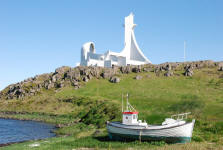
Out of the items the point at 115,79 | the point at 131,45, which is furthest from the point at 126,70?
the point at 131,45

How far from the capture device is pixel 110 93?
72.0 meters

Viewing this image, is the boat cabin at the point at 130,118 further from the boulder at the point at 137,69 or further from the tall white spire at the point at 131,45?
the tall white spire at the point at 131,45

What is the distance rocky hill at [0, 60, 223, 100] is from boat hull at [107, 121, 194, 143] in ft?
180

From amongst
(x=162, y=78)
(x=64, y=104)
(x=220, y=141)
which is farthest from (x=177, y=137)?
(x=162, y=78)

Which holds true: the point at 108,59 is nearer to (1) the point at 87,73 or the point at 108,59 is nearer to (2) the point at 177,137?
(1) the point at 87,73

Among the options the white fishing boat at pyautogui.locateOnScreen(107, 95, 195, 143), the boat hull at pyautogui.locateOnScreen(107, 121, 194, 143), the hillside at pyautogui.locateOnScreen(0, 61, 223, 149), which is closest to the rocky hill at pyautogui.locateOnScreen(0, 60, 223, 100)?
the hillside at pyautogui.locateOnScreen(0, 61, 223, 149)

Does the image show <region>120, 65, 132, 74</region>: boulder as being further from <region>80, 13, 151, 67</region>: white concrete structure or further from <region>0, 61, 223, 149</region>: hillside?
<region>80, 13, 151, 67</region>: white concrete structure

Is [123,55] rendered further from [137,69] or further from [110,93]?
[110,93]

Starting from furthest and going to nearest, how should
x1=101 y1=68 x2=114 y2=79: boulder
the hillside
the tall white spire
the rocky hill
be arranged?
the tall white spire
x1=101 y1=68 x2=114 y2=79: boulder
the rocky hill
the hillside

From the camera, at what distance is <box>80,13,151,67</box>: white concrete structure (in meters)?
101

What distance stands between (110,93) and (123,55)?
3544cm

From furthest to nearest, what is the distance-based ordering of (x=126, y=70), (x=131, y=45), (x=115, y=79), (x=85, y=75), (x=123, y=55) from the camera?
1. (x=131, y=45)
2. (x=123, y=55)
3. (x=126, y=70)
4. (x=85, y=75)
5. (x=115, y=79)

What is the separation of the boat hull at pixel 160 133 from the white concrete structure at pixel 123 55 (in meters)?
73.4

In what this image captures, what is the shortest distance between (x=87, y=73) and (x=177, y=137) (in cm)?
6456
